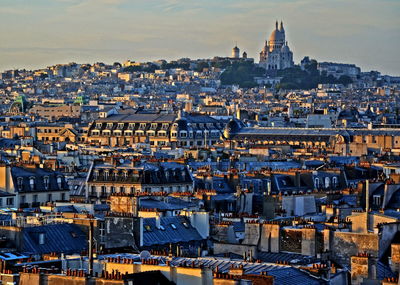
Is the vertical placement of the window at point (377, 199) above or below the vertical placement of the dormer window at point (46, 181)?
above

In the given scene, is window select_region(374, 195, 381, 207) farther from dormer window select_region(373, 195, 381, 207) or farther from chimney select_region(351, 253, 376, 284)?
chimney select_region(351, 253, 376, 284)

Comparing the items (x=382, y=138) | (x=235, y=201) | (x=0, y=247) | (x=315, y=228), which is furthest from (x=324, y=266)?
(x=382, y=138)

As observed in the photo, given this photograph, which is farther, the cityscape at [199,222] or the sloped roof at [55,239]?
the sloped roof at [55,239]

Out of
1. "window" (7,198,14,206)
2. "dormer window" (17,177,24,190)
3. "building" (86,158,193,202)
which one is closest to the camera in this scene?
"window" (7,198,14,206)

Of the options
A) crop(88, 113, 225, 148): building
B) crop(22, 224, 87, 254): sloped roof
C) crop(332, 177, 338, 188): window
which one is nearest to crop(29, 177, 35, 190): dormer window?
crop(332, 177, 338, 188): window

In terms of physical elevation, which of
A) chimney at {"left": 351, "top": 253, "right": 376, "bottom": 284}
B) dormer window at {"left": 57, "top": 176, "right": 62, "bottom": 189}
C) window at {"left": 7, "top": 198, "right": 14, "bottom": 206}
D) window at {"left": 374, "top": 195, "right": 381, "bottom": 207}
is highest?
chimney at {"left": 351, "top": 253, "right": 376, "bottom": 284}

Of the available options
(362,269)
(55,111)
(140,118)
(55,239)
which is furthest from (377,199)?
(55,111)

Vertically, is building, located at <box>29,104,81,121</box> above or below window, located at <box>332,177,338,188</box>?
below

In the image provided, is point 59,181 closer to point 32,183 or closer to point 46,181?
point 46,181

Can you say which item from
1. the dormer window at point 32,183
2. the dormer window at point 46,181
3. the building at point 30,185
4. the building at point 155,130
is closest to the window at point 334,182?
the building at point 30,185

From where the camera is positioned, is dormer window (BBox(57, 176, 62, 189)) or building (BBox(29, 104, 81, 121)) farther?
building (BBox(29, 104, 81, 121))

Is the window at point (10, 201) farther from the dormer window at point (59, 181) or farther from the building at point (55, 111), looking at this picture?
the building at point (55, 111)

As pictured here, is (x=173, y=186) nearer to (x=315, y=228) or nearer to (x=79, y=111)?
(x=315, y=228)
